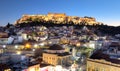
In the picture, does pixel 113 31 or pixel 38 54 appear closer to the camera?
pixel 38 54

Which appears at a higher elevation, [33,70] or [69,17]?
[69,17]

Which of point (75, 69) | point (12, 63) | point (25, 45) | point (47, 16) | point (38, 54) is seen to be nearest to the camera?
point (75, 69)

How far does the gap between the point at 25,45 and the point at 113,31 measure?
43.3 meters

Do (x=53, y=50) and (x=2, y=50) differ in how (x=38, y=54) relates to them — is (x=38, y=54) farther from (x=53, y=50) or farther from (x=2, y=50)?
(x=2, y=50)

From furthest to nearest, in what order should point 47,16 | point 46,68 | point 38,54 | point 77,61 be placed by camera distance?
point 47,16 → point 38,54 → point 77,61 → point 46,68

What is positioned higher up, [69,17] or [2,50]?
[69,17]

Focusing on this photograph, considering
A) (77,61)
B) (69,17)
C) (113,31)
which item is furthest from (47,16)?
(77,61)

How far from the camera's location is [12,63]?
83.9 feet

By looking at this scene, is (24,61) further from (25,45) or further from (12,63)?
(25,45)

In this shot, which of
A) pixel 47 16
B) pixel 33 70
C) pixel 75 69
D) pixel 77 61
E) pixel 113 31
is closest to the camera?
pixel 33 70

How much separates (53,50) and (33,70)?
10202 mm

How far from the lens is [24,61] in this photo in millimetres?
25672

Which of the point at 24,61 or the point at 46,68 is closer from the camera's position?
the point at 46,68

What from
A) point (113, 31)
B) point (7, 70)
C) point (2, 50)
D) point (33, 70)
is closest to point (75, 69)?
point (33, 70)
